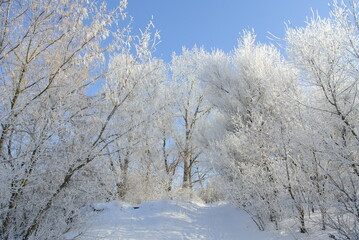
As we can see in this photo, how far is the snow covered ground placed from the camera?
6477 mm

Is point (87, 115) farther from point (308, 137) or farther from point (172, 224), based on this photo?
point (172, 224)

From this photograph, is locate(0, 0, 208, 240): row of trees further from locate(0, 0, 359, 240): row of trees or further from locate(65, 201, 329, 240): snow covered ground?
locate(65, 201, 329, 240): snow covered ground

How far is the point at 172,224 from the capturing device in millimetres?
8070

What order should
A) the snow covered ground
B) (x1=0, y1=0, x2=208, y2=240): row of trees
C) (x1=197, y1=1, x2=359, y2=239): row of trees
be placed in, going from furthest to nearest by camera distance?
the snow covered ground
(x1=197, y1=1, x2=359, y2=239): row of trees
(x1=0, y1=0, x2=208, y2=240): row of trees

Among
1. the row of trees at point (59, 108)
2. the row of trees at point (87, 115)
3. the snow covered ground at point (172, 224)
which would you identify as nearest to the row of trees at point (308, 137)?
the row of trees at point (87, 115)

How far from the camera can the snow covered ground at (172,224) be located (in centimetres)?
648

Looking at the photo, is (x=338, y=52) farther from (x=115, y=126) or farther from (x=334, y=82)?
(x=115, y=126)

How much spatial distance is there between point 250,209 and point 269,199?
36.6 inches

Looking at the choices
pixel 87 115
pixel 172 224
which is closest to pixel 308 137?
pixel 87 115

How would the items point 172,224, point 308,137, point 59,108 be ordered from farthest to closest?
point 172,224 < point 308,137 < point 59,108

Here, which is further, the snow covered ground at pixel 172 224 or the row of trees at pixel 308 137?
the snow covered ground at pixel 172 224

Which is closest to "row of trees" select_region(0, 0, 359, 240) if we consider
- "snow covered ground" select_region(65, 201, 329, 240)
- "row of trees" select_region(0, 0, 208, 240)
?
"row of trees" select_region(0, 0, 208, 240)

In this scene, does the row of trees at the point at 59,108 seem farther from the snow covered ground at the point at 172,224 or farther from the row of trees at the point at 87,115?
the snow covered ground at the point at 172,224

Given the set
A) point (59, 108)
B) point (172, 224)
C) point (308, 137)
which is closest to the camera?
point (59, 108)
